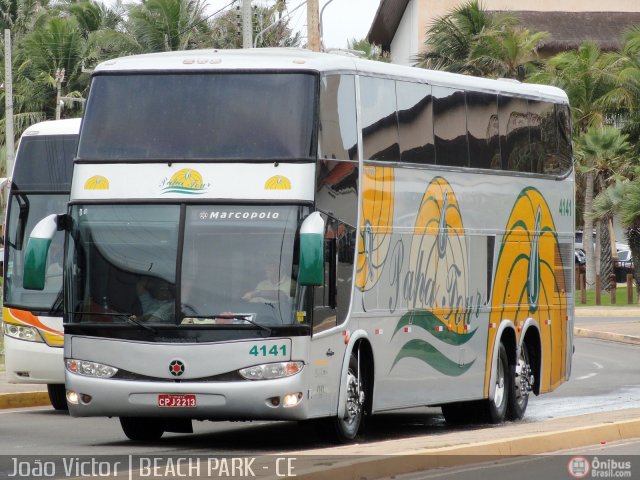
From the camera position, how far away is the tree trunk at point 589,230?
174ft

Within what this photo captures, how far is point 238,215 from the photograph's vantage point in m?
14.5

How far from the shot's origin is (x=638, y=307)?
46.9 meters

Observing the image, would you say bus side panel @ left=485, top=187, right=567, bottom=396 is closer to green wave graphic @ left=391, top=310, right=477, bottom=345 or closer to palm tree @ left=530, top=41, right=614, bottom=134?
green wave graphic @ left=391, top=310, right=477, bottom=345

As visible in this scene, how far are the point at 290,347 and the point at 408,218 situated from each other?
307 cm

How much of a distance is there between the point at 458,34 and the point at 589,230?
9.70 m

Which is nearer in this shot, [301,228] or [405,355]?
[301,228]

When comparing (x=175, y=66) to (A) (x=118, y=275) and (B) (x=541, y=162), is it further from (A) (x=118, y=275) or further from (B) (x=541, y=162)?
(B) (x=541, y=162)

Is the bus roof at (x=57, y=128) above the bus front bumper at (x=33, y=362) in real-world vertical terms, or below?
above

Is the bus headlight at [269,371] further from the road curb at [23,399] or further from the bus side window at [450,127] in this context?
the road curb at [23,399]

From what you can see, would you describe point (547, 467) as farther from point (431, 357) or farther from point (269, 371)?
point (431, 357)

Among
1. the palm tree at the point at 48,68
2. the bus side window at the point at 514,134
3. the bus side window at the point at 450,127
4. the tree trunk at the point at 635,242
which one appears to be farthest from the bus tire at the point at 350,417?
the palm tree at the point at 48,68

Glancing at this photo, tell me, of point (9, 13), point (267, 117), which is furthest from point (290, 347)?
point (9, 13)

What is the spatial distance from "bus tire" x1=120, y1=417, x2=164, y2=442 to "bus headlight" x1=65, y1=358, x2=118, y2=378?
1107 mm

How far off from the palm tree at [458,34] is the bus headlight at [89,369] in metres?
44.5
